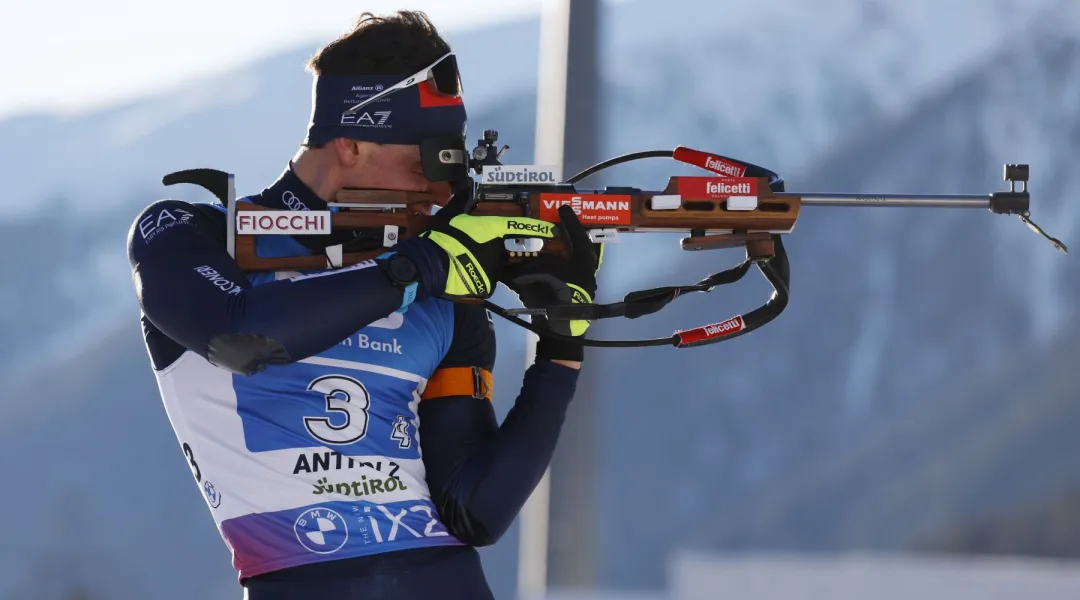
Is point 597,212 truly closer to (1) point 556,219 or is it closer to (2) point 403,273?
(1) point 556,219

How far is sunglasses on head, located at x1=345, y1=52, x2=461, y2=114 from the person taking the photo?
2.69m

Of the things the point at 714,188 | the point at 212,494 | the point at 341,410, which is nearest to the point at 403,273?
the point at 341,410

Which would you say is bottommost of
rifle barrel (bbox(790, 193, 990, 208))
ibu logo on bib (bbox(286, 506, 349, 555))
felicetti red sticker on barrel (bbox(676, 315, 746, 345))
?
ibu logo on bib (bbox(286, 506, 349, 555))

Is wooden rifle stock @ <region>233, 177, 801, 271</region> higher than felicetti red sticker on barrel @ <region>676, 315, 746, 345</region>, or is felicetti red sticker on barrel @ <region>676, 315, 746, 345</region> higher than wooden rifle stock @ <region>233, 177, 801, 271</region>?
wooden rifle stock @ <region>233, 177, 801, 271</region>

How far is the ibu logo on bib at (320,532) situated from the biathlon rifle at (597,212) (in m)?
0.45

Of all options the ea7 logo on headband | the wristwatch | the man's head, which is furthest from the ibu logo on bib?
the ea7 logo on headband

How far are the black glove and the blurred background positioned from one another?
6.38 metres

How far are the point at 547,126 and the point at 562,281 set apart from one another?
2.96m

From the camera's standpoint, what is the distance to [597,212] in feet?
8.91

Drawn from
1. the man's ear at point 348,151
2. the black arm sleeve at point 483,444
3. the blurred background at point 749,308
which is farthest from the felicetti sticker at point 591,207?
the blurred background at point 749,308

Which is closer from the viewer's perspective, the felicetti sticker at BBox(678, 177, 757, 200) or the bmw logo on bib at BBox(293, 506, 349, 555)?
the bmw logo on bib at BBox(293, 506, 349, 555)

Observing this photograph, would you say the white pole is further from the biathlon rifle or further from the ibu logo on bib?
the ibu logo on bib

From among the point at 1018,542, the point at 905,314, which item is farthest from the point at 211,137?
the point at 1018,542

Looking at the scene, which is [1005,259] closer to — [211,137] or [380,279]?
[211,137]
